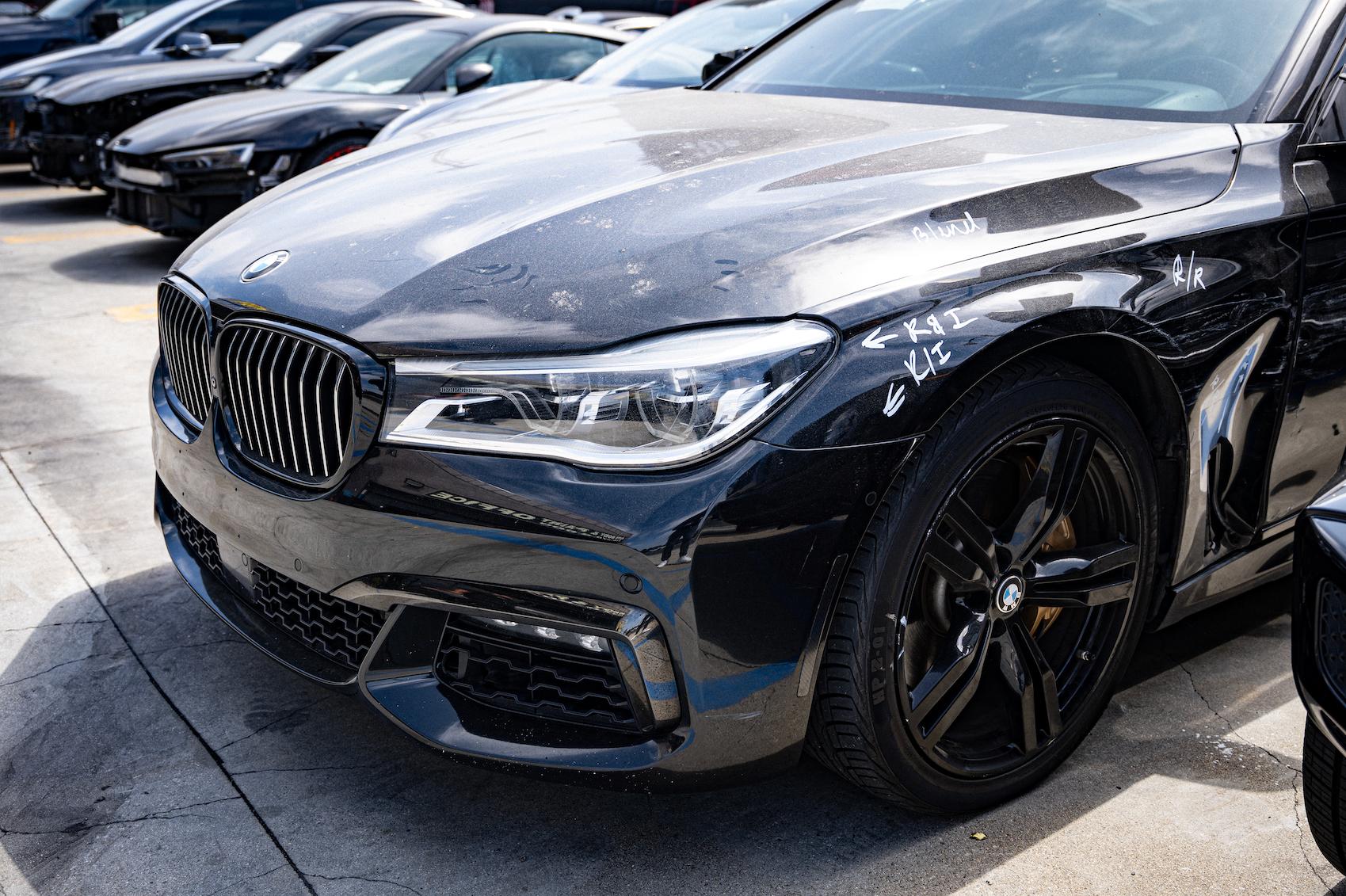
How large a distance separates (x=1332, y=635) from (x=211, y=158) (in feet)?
21.3

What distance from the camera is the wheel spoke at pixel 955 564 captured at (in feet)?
7.11

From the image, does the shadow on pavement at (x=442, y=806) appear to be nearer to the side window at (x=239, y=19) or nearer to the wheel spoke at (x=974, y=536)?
the wheel spoke at (x=974, y=536)

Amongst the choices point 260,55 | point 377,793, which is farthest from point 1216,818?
point 260,55

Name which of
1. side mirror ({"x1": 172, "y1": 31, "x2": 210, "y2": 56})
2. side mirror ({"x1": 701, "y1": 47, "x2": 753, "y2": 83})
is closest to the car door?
side mirror ({"x1": 701, "y1": 47, "x2": 753, "y2": 83})

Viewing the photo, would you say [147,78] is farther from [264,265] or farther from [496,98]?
[264,265]

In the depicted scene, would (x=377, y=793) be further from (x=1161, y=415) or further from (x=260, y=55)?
(x=260, y=55)

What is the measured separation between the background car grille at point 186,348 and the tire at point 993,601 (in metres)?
1.33

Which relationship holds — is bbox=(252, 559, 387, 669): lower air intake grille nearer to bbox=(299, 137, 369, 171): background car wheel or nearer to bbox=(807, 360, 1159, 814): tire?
bbox=(807, 360, 1159, 814): tire

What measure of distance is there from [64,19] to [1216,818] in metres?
12.2

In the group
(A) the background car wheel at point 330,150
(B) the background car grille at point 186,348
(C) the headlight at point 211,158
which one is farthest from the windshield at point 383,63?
(B) the background car grille at point 186,348

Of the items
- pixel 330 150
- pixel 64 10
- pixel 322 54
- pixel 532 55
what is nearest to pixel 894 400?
pixel 330 150

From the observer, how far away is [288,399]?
2.24 m

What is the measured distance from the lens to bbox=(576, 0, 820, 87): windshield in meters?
6.25

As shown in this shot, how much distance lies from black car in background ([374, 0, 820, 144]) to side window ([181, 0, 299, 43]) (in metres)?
4.48
